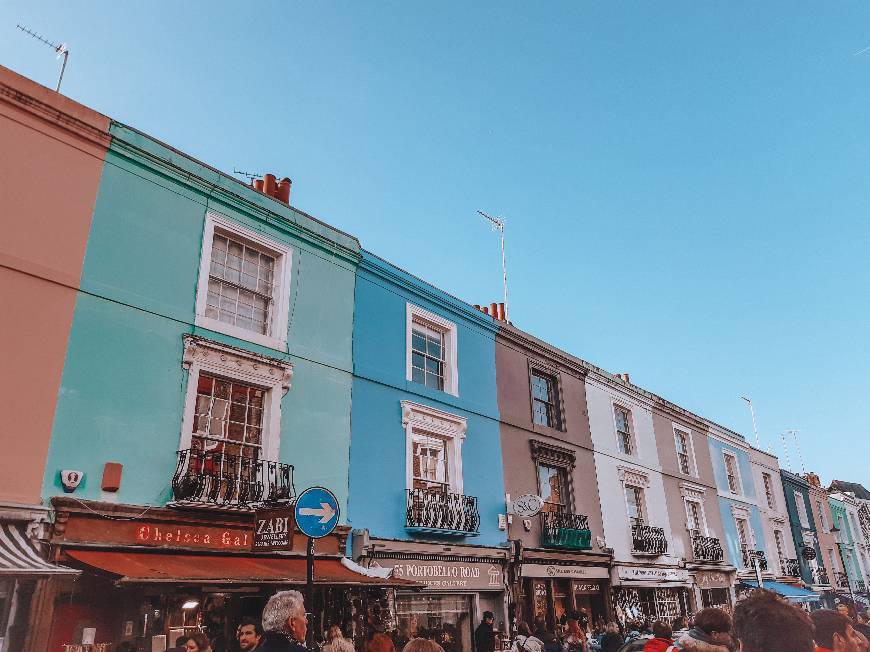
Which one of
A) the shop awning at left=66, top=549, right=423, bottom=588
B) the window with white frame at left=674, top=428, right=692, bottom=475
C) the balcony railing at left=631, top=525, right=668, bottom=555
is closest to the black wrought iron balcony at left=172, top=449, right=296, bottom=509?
the shop awning at left=66, top=549, right=423, bottom=588

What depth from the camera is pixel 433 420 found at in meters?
15.0

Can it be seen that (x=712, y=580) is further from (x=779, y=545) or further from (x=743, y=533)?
(x=779, y=545)

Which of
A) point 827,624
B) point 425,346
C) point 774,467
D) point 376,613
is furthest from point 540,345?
point 774,467

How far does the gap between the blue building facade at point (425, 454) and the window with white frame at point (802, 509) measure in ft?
77.5

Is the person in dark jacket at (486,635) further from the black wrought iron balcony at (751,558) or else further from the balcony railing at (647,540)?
the black wrought iron balcony at (751,558)

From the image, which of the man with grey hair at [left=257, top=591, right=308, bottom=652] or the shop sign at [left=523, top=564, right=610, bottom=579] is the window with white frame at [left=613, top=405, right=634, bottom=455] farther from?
the man with grey hair at [left=257, top=591, right=308, bottom=652]

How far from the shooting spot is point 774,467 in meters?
31.9

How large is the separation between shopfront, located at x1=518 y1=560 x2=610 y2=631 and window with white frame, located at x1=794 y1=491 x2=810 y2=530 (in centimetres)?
1956

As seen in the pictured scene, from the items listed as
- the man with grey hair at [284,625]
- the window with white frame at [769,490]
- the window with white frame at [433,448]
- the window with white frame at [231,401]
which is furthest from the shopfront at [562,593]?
the window with white frame at [769,490]

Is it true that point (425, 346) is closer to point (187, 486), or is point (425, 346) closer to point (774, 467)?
point (187, 486)

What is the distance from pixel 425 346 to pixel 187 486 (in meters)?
7.19

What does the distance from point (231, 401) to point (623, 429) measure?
1458 centimetres

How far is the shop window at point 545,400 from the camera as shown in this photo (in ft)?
61.7

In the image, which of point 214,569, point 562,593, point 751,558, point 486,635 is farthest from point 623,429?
point 214,569
